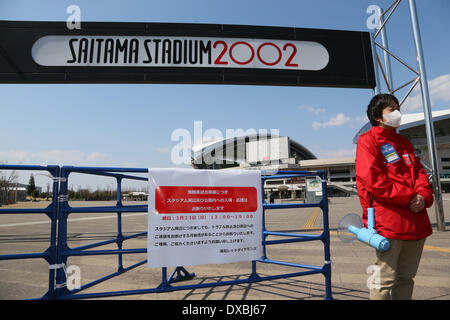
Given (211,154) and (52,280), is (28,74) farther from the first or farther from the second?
(211,154)

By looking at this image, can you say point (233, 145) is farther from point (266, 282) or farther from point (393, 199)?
point (393, 199)

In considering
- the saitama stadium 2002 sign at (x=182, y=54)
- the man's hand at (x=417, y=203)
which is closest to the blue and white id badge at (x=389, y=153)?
the man's hand at (x=417, y=203)

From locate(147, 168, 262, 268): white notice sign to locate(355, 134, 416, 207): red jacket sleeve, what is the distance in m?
1.00

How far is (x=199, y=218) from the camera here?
2164 mm

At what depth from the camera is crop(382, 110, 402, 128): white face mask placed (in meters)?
1.82

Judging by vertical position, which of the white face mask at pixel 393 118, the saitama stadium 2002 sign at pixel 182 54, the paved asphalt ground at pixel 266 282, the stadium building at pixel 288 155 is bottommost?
the paved asphalt ground at pixel 266 282

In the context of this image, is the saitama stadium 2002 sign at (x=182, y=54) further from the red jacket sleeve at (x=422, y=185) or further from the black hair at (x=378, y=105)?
the red jacket sleeve at (x=422, y=185)

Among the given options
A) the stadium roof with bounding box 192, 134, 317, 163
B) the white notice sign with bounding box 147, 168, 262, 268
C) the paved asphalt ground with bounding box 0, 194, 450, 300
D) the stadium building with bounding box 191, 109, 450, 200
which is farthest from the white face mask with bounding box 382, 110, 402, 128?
the stadium roof with bounding box 192, 134, 317, 163

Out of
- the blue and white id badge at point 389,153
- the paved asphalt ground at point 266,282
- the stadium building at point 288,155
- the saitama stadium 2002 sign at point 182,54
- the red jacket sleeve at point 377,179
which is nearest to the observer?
the red jacket sleeve at point 377,179

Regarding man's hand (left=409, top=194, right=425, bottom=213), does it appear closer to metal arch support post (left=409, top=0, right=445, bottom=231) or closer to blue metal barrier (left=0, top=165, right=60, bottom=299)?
blue metal barrier (left=0, top=165, right=60, bottom=299)

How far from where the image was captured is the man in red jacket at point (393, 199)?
167 centimetres

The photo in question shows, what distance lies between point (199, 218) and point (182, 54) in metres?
3.97

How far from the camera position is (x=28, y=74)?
477cm
